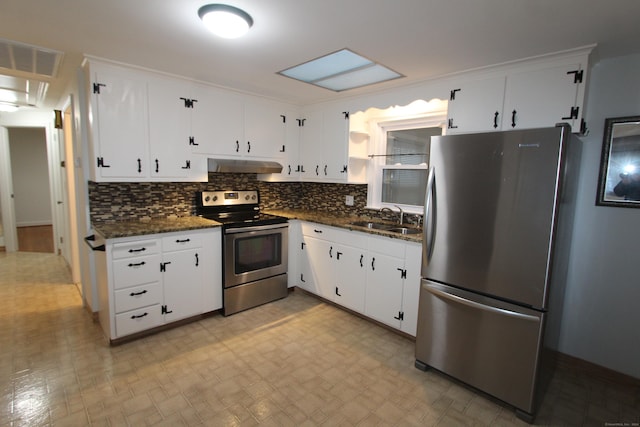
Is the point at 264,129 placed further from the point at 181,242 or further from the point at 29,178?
the point at 29,178

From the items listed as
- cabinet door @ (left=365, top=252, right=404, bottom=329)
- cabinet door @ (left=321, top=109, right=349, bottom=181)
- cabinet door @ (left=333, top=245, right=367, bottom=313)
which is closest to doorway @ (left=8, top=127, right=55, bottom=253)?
cabinet door @ (left=321, top=109, right=349, bottom=181)

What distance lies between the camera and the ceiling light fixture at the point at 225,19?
1.70 meters

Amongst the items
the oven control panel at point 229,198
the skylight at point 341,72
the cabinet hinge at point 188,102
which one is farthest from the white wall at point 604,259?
the cabinet hinge at point 188,102

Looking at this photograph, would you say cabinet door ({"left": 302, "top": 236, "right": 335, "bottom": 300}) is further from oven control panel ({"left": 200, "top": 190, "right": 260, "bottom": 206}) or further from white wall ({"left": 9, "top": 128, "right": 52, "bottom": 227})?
white wall ({"left": 9, "top": 128, "right": 52, "bottom": 227})

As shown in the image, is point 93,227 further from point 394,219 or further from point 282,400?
point 394,219

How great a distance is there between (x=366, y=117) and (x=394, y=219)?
1.23m

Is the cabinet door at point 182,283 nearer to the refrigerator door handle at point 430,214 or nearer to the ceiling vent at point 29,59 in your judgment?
the ceiling vent at point 29,59

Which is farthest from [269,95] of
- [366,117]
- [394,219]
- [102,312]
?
[102,312]

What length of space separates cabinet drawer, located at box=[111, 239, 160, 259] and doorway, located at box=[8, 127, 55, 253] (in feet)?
21.1

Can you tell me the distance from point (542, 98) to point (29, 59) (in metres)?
3.93

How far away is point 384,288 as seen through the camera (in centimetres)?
293

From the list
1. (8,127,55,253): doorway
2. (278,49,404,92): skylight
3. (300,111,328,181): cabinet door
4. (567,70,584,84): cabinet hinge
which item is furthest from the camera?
(8,127,55,253): doorway

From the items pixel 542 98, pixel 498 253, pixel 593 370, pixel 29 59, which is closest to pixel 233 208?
pixel 29 59

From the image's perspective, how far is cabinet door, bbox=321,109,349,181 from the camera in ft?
11.8
